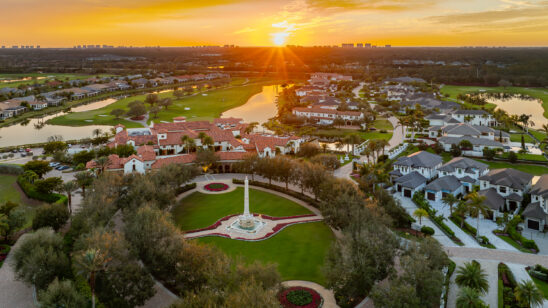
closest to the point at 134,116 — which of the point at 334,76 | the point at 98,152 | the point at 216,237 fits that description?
the point at 98,152

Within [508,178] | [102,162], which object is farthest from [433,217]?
[102,162]

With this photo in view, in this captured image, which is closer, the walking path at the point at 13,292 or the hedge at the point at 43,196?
the walking path at the point at 13,292

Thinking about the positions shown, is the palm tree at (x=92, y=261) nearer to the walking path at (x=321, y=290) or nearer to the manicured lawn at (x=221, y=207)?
the walking path at (x=321, y=290)

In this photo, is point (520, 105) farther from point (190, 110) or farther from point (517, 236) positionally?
point (190, 110)

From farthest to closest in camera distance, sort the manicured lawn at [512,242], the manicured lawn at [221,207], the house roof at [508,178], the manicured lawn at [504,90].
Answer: the manicured lawn at [504,90] → the house roof at [508,178] → the manicured lawn at [221,207] → the manicured lawn at [512,242]

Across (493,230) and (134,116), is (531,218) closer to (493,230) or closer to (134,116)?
(493,230)

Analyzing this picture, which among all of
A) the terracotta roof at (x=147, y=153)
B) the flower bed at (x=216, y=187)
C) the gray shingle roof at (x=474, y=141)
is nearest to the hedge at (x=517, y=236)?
the gray shingle roof at (x=474, y=141)
